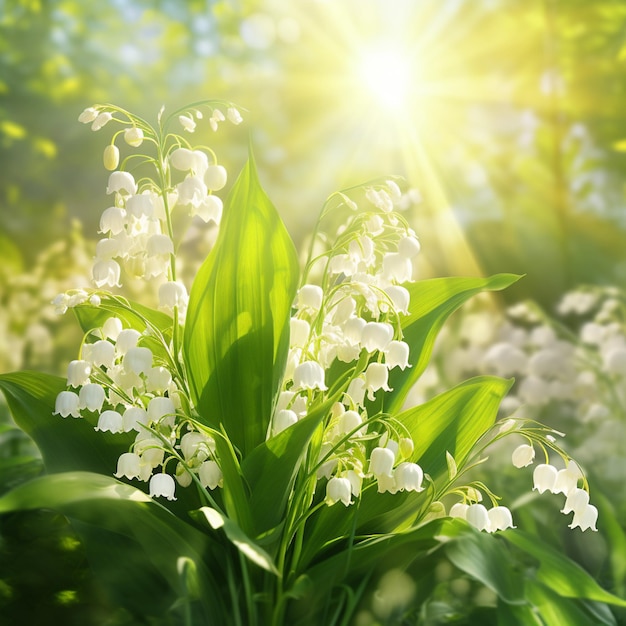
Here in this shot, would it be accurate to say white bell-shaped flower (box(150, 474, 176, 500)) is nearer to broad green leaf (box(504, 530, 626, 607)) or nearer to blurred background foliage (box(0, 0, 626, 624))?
broad green leaf (box(504, 530, 626, 607))

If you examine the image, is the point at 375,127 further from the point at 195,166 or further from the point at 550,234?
the point at 195,166

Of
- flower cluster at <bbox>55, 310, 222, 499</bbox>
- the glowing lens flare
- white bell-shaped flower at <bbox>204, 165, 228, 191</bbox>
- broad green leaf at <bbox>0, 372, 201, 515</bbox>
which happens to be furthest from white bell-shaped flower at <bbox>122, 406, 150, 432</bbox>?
the glowing lens flare

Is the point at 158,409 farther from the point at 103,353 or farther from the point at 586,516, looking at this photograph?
the point at 586,516

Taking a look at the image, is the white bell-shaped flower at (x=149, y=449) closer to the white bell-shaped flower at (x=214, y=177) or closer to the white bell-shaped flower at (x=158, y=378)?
the white bell-shaped flower at (x=158, y=378)

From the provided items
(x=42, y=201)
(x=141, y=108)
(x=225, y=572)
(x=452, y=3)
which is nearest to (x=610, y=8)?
(x=452, y=3)

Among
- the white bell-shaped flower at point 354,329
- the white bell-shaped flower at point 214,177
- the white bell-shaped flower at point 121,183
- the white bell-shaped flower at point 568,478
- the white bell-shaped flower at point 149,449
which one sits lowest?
the white bell-shaped flower at point 568,478

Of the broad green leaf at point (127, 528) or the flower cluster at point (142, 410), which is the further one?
the flower cluster at point (142, 410)

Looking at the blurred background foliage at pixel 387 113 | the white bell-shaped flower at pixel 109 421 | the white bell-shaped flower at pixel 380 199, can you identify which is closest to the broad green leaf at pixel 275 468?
the white bell-shaped flower at pixel 109 421
